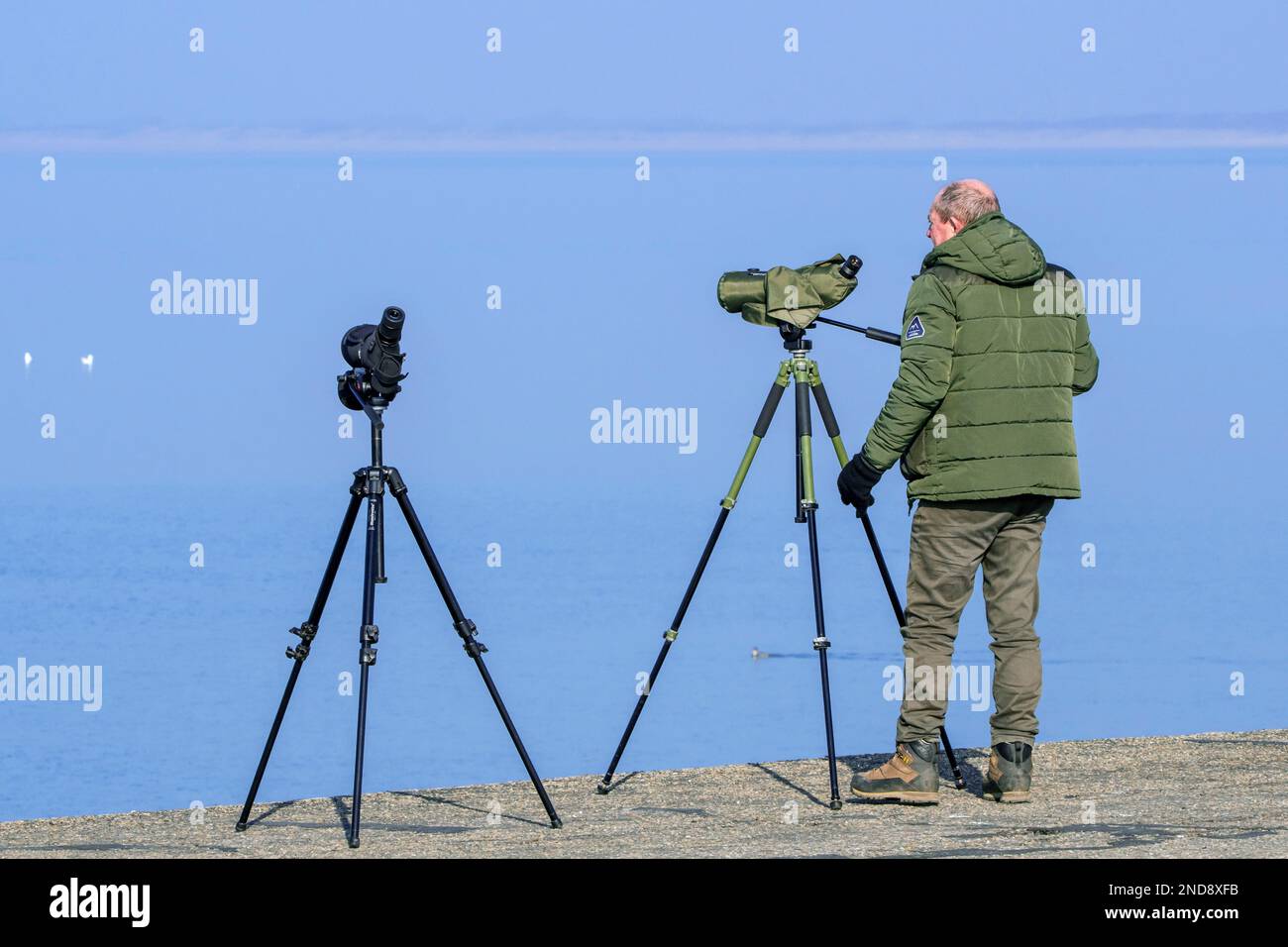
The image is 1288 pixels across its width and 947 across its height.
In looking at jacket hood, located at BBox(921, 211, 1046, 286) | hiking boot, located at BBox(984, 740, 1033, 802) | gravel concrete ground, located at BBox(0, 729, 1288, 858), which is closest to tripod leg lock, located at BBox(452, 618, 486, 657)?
gravel concrete ground, located at BBox(0, 729, 1288, 858)

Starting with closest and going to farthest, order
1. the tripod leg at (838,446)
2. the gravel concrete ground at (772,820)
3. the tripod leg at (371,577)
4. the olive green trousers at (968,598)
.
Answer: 1. the gravel concrete ground at (772,820)
2. the tripod leg at (371,577)
3. the olive green trousers at (968,598)
4. the tripod leg at (838,446)

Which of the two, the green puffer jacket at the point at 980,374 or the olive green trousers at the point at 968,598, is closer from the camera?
the green puffer jacket at the point at 980,374

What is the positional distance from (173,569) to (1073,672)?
89.2 feet

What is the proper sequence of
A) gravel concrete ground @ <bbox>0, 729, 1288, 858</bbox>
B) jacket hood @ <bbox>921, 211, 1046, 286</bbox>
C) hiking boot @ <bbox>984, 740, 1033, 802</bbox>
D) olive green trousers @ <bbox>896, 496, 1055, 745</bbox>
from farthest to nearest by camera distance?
1. hiking boot @ <bbox>984, 740, 1033, 802</bbox>
2. olive green trousers @ <bbox>896, 496, 1055, 745</bbox>
3. jacket hood @ <bbox>921, 211, 1046, 286</bbox>
4. gravel concrete ground @ <bbox>0, 729, 1288, 858</bbox>

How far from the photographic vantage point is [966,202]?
248 inches

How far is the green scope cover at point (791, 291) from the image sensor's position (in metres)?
6.70

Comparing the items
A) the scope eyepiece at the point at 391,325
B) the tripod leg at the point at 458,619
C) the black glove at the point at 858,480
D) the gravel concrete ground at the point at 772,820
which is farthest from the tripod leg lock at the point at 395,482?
the black glove at the point at 858,480

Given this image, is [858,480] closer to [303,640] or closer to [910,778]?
[910,778]

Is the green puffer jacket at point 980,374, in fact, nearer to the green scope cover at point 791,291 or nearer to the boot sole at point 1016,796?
the green scope cover at point 791,291

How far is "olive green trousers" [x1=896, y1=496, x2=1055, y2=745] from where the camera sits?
632 cm

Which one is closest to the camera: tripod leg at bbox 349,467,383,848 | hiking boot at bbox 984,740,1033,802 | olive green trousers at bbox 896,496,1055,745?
tripod leg at bbox 349,467,383,848

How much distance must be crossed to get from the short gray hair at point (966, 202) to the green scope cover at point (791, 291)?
545mm

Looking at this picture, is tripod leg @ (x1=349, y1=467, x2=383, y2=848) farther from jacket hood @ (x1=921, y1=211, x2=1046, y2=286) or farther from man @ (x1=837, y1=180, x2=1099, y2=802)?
jacket hood @ (x1=921, y1=211, x2=1046, y2=286)
